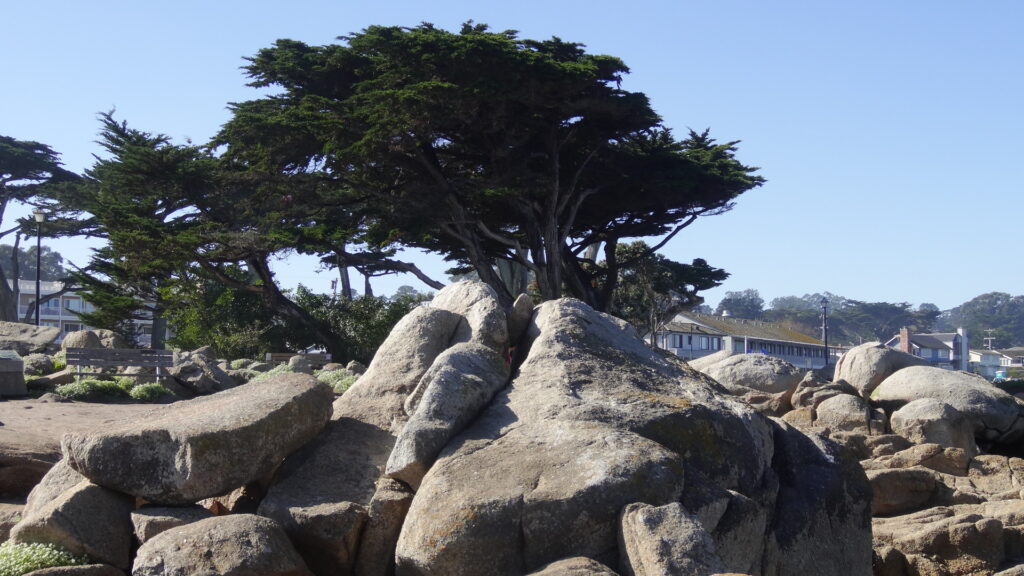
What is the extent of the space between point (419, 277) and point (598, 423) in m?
22.0

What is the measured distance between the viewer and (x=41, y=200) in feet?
143

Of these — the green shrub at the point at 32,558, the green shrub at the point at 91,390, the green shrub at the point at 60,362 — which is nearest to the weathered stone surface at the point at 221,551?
the green shrub at the point at 32,558

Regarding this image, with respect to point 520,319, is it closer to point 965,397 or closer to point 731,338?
point 965,397

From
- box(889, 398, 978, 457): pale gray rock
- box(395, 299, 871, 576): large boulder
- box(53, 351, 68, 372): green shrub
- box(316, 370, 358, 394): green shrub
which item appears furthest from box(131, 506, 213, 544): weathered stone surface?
box(53, 351, 68, 372): green shrub

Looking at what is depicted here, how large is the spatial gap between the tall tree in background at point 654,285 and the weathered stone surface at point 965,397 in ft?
44.8

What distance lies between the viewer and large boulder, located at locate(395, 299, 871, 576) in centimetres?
565

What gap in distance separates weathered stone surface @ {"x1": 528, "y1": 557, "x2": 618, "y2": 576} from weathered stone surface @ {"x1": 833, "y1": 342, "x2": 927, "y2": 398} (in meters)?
14.1

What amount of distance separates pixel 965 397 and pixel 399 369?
11897 mm

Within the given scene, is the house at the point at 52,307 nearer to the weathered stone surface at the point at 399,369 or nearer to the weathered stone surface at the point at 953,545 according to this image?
the weathered stone surface at the point at 399,369

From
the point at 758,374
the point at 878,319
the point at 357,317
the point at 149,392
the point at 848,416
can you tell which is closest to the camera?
the point at 848,416

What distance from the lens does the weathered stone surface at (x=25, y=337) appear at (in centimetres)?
2641

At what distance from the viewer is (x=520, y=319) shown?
8.70 meters

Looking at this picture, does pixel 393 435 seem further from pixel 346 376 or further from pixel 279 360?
pixel 279 360

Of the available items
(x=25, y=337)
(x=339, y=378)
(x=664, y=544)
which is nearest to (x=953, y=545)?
Answer: (x=664, y=544)
